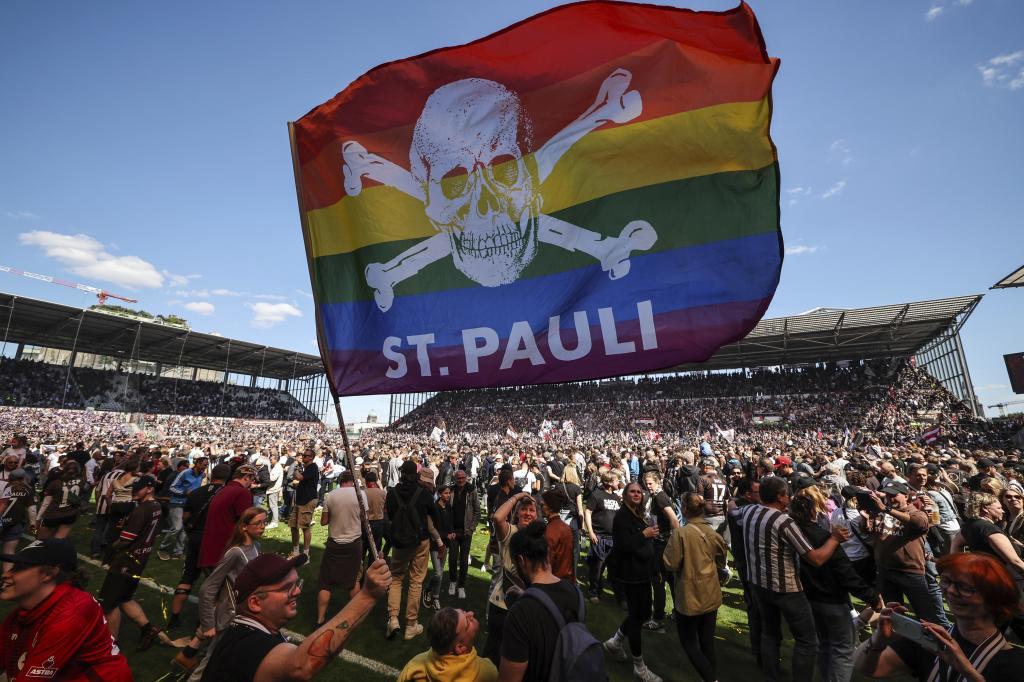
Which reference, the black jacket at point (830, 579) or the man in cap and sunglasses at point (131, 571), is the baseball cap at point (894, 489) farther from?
the man in cap and sunglasses at point (131, 571)

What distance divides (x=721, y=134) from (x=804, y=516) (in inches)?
120

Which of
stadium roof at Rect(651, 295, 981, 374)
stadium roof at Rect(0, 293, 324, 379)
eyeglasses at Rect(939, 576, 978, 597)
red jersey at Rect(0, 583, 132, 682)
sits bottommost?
red jersey at Rect(0, 583, 132, 682)

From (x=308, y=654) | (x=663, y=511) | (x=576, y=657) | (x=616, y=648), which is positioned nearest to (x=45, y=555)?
(x=308, y=654)

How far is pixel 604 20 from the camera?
319 centimetres

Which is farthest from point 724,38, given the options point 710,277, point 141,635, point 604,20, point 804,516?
point 141,635

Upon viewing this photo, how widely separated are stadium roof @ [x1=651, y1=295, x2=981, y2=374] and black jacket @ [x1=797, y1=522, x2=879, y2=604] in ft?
65.7

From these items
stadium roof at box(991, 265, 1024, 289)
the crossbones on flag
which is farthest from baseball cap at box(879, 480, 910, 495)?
stadium roof at box(991, 265, 1024, 289)

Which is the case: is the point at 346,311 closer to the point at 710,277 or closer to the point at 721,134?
the point at 710,277

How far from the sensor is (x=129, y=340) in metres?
38.2

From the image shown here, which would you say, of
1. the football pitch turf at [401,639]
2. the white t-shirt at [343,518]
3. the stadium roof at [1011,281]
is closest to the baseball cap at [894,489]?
the football pitch turf at [401,639]

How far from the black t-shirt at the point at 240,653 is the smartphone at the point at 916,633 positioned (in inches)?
97.7

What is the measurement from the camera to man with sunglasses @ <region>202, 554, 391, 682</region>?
6.14 feet

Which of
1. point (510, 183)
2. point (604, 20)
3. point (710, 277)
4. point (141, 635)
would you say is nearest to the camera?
point (710, 277)

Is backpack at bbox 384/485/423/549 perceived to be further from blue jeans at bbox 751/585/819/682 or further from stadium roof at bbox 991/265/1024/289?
stadium roof at bbox 991/265/1024/289
